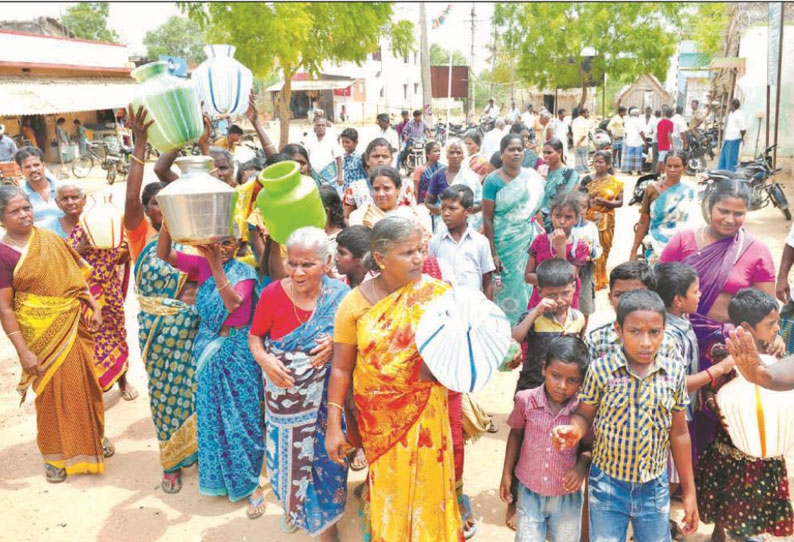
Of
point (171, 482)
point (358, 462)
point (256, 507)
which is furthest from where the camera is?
point (358, 462)

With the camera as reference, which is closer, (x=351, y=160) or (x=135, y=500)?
(x=135, y=500)

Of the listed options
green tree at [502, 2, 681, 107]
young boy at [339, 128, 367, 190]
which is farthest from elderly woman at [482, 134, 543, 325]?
green tree at [502, 2, 681, 107]

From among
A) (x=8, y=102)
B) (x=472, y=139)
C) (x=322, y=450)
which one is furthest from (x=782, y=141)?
(x=8, y=102)

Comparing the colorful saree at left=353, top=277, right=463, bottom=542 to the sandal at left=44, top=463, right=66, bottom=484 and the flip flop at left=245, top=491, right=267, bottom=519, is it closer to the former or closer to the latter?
the flip flop at left=245, top=491, right=267, bottom=519

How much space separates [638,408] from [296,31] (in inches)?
548

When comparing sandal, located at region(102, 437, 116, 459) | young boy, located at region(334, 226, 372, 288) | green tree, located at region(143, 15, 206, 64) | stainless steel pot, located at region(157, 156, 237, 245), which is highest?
green tree, located at region(143, 15, 206, 64)

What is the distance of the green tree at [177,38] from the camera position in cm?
5898

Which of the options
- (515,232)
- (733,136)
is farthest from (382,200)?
(733,136)

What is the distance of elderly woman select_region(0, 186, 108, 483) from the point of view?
3646mm

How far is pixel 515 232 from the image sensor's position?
5098 millimetres

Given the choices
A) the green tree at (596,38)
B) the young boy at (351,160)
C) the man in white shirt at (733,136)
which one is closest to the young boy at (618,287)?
the young boy at (351,160)

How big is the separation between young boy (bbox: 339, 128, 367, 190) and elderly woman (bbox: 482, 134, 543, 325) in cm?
255

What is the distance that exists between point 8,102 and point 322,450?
17.0m

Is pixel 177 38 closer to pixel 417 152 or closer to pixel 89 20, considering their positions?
pixel 89 20
